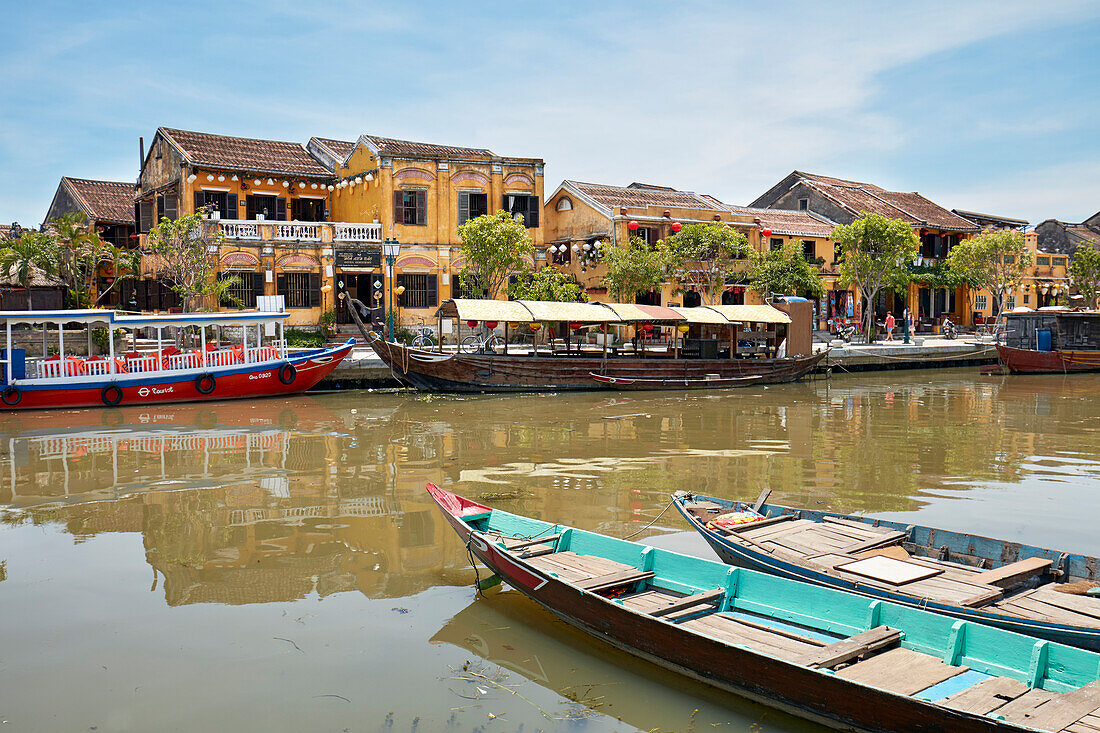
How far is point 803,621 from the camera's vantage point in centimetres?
582

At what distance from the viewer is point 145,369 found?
65.2ft

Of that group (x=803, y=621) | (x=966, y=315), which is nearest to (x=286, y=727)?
(x=803, y=621)

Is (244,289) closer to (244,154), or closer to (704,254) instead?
(244,154)

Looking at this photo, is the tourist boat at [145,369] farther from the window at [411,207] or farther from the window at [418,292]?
the window at [411,207]

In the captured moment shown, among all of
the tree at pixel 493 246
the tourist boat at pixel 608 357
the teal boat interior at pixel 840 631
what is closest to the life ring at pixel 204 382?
the tourist boat at pixel 608 357

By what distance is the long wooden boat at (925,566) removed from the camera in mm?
5539

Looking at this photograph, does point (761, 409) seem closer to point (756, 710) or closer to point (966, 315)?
point (756, 710)

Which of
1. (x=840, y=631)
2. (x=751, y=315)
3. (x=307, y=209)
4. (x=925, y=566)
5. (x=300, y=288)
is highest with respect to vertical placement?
(x=307, y=209)

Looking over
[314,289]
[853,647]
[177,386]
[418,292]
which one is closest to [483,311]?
[177,386]

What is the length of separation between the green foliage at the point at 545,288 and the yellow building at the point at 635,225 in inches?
96.4

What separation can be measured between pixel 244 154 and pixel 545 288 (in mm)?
12405

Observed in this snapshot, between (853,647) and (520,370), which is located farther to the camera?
(520,370)

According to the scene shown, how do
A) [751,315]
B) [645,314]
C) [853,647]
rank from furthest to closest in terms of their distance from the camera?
[751,315], [645,314], [853,647]

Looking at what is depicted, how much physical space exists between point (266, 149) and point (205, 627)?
28141mm
